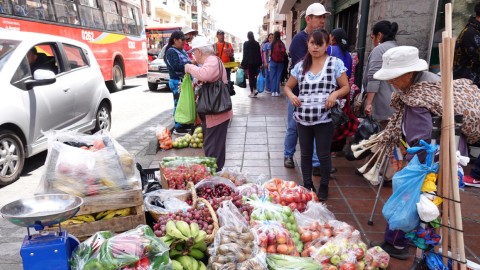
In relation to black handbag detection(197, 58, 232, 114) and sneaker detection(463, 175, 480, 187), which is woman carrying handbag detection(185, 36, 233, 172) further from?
sneaker detection(463, 175, 480, 187)

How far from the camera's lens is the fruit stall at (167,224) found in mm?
1977

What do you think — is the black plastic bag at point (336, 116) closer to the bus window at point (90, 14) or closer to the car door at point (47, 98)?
the car door at point (47, 98)

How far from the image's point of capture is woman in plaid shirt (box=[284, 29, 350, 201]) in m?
3.27

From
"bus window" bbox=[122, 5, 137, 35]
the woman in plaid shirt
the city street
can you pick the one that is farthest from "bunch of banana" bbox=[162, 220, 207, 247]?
"bus window" bbox=[122, 5, 137, 35]

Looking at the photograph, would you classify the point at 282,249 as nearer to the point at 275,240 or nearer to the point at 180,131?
the point at 275,240

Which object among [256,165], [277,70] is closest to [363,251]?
[256,165]

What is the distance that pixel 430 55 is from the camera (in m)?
5.00

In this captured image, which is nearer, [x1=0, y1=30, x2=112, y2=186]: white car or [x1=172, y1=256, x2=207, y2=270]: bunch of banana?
[x1=172, y1=256, x2=207, y2=270]: bunch of banana

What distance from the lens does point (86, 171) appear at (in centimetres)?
253

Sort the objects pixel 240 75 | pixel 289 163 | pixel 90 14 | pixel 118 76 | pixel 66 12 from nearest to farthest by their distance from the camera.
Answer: pixel 289 163
pixel 66 12
pixel 240 75
pixel 90 14
pixel 118 76

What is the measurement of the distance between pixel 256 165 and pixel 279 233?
2.55 m

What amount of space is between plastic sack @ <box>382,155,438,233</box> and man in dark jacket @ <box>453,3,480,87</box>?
321 centimetres

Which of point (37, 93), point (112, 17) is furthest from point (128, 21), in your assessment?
point (37, 93)

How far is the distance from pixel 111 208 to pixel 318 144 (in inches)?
85.0
